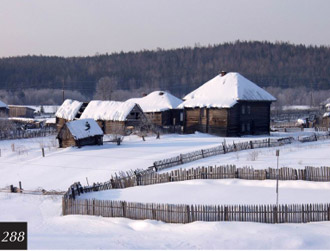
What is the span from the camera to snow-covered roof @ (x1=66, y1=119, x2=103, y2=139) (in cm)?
3938

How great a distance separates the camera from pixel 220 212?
16.8 m

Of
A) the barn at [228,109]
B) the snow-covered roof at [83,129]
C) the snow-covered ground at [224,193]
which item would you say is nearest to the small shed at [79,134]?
the snow-covered roof at [83,129]

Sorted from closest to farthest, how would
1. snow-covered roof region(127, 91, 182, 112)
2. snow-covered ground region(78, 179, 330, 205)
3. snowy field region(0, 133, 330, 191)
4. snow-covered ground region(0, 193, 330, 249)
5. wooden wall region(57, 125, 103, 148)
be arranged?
snow-covered ground region(0, 193, 330, 249) → snow-covered ground region(78, 179, 330, 205) → snowy field region(0, 133, 330, 191) → wooden wall region(57, 125, 103, 148) → snow-covered roof region(127, 91, 182, 112)

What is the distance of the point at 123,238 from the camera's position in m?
15.4

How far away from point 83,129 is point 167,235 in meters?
26.1

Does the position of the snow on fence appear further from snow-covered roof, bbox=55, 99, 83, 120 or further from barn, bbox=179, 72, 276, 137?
snow-covered roof, bbox=55, 99, 83, 120

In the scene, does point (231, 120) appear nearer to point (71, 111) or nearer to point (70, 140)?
point (70, 140)

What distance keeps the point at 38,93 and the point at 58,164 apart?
123m

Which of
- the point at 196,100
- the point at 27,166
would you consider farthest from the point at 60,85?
the point at 27,166

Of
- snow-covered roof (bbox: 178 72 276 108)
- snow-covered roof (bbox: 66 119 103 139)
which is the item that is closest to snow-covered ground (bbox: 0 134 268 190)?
snow-covered roof (bbox: 66 119 103 139)

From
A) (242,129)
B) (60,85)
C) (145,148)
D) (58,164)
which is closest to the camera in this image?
(58,164)

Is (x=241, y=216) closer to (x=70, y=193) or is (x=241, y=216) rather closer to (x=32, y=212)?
(x=70, y=193)

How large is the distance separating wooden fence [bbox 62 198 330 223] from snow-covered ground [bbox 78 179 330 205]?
2334 mm

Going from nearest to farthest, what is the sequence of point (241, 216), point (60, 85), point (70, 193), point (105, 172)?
point (241, 216) < point (70, 193) < point (105, 172) < point (60, 85)
